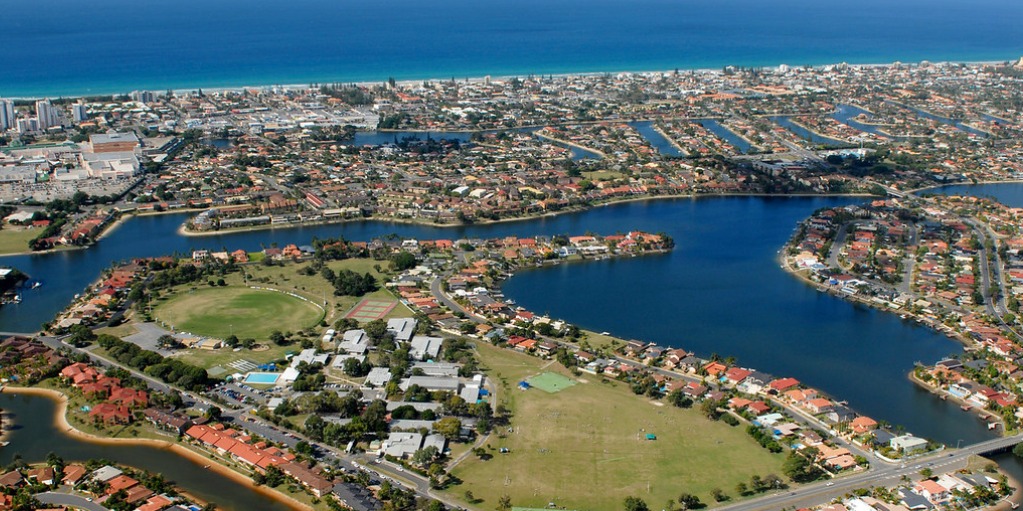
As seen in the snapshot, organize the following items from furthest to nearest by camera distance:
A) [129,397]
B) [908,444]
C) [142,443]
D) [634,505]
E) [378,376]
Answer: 1. [378,376]
2. [129,397]
3. [142,443]
4. [908,444]
5. [634,505]

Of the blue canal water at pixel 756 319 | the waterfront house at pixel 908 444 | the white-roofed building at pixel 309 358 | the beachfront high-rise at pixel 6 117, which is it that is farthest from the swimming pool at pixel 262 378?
the beachfront high-rise at pixel 6 117

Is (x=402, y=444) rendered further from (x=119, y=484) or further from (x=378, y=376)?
(x=119, y=484)

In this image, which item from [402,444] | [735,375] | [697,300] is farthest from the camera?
[697,300]

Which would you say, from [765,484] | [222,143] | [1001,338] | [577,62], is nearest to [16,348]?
[765,484]

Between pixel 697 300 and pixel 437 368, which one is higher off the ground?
pixel 697 300

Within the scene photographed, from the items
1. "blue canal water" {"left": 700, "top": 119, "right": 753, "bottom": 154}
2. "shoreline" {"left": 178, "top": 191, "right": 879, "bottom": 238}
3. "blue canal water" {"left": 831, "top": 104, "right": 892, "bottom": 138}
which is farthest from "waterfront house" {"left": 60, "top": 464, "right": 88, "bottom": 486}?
"blue canal water" {"left": 831, "top": 104, "right": 892, "bottom": 138}

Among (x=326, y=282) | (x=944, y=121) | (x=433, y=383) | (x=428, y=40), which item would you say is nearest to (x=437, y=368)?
(x=433, y=383)

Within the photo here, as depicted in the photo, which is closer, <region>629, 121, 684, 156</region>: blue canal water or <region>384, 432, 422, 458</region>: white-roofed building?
<region>384, 432, 422, 458</region>: white-roofed building

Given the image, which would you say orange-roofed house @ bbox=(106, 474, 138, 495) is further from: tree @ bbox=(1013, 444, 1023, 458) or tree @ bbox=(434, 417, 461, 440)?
tree @ bbox=(1013, 444, 1023, 458)
